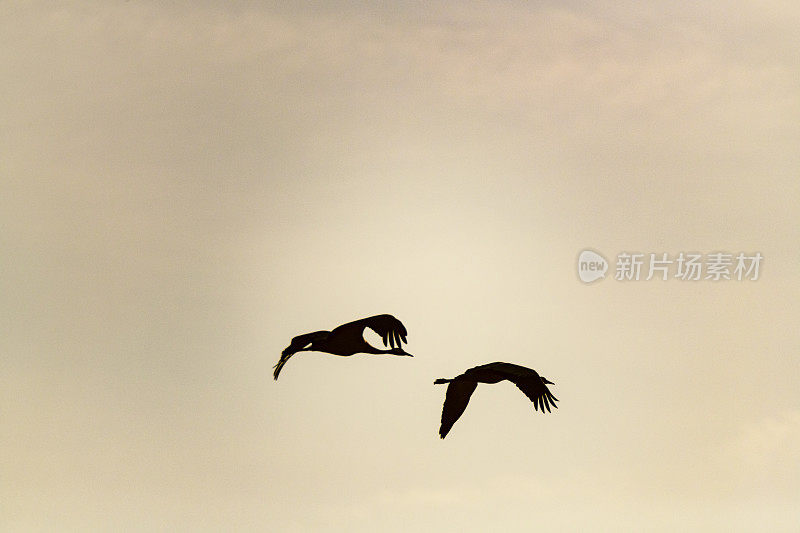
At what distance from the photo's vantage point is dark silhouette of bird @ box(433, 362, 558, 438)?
2.55 m

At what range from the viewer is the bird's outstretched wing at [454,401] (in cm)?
269

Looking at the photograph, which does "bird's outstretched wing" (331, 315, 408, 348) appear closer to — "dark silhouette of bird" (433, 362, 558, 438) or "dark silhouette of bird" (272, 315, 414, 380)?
"dark silhouette of bird" (272, 315, 414, 380)

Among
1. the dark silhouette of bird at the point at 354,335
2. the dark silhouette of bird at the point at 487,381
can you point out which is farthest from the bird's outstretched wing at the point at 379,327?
the dark silhouette of bird at the point at 487,381

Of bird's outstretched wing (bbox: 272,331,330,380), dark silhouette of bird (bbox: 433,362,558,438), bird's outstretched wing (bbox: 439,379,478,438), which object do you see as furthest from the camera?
bird's outstretched wing (bbox: 439,379,478,438)

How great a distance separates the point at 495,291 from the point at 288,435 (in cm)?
99

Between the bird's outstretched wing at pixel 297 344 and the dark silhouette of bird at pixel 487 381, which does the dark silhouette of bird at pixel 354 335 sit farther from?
the dark silhouette of bird at pixel 487 381

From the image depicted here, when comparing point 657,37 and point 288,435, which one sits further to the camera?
point 657,37

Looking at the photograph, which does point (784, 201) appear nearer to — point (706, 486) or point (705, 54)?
point (705, 54)

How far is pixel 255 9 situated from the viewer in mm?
3363

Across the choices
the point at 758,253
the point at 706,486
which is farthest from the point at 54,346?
the point at 758,253

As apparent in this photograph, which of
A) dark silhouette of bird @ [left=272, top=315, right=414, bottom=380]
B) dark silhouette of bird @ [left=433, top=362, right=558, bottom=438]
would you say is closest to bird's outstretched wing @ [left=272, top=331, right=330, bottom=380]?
dark silhouette of bird @ [left=272, top=315, right=414, bottom=380]

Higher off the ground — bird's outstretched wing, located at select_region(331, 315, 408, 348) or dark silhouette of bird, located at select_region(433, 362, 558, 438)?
bird's outstretched wing, located at select_region(331, 315, 408, 348)

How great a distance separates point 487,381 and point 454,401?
0.16 m

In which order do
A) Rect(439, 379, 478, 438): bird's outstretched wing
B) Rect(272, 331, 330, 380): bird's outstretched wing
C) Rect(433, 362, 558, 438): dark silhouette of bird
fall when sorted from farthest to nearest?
Rect(439, 379, 478, 438): bird's outstretched wing, Rect(433, 362, 558, 438): dark silhouette of bird, Rect(272, 331, 330, 380): bird's outstretched wing
